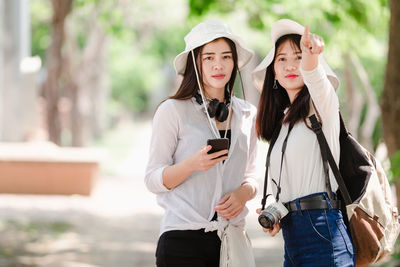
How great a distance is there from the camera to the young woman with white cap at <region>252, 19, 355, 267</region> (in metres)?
3.21

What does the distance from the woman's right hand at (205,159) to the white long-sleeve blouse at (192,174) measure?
209 millimetres

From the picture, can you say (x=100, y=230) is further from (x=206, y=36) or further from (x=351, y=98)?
(x=351, y=98)

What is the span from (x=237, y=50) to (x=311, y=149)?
0.82 metres

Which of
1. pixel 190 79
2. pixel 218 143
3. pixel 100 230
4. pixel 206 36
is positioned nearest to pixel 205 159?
pixel 218 143

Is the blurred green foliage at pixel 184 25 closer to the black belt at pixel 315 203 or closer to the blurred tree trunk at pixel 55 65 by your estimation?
the blurred tree trunk at pixel 55 65

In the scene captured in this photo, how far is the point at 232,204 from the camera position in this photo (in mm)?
3605

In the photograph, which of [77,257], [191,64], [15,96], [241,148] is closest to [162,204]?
[241,148]

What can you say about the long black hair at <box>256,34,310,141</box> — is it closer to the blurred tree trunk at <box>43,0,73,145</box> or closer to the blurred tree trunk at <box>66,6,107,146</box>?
the blurred tree trunk at <box>43,0,73,145</box>

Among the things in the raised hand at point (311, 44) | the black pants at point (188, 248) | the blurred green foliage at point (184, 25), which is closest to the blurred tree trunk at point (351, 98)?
the blurred green foliage at point (184, 25)

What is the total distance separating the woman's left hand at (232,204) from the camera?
358cm

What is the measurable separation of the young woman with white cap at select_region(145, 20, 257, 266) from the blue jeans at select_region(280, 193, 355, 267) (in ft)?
1.41

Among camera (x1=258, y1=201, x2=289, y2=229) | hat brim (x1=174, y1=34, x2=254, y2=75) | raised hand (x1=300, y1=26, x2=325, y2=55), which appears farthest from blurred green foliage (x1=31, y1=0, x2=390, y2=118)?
camera (x1=258, y1=201, x2=289, y2=229)

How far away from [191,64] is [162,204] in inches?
29.1

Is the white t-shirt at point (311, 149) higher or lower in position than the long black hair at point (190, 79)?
lower
